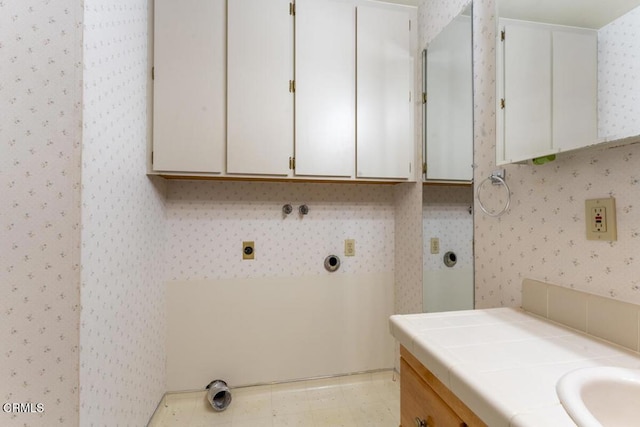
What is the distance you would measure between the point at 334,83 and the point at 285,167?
23.7 inches

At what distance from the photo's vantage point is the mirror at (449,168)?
54.1 inches

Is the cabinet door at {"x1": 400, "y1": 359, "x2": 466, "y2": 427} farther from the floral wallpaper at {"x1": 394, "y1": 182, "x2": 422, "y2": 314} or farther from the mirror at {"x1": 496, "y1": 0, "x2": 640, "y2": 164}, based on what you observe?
the floral wallpaper at {"x1": 394, "y1": 182, "x2": 422, "y2": 314}

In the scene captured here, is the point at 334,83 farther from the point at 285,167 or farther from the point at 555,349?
the point at 555,349

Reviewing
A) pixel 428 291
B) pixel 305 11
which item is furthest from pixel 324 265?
pixel 305 11

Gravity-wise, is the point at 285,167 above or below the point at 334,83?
below

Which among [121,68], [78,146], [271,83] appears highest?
[271,83]

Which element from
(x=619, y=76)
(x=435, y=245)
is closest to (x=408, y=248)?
(x=435, y=245)

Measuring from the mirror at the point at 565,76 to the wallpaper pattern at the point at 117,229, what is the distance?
151 cm

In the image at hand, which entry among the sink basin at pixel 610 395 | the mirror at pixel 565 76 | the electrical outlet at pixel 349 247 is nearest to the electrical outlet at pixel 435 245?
the electrical outlet at pixel 349 247

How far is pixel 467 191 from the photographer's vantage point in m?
1.38

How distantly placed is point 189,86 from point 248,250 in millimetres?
1043

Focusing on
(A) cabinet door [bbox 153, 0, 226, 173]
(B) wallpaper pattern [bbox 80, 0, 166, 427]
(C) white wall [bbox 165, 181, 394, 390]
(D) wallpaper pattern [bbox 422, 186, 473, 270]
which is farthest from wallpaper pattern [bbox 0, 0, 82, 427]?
(D) wallpaper pattern [bbox 422, 186, 473, 270]

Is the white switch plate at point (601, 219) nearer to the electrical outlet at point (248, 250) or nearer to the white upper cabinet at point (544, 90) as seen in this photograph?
the white upper cabinet at point (544, 90)

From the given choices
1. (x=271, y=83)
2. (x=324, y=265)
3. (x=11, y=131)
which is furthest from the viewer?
(x=324, y=265)
